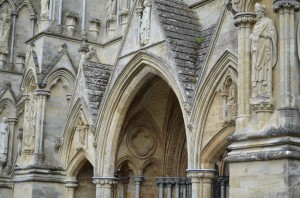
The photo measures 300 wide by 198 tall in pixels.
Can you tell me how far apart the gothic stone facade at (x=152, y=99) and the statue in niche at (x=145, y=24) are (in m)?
0.03

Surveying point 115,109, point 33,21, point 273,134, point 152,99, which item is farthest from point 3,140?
point 273,134

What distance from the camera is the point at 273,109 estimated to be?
9.33m

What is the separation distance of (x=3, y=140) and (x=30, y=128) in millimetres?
3858

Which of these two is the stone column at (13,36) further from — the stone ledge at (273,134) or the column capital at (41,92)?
the stone ledge at (273,134)

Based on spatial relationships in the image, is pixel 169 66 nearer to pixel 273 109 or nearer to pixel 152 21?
pixel 152 21

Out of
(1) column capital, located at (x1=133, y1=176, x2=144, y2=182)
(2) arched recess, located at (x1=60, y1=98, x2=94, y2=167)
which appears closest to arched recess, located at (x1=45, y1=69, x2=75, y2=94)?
(2) arched recess, located at (x1=60, y1=98, x2=94, y2=167)

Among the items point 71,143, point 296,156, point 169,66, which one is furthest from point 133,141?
point 296,156

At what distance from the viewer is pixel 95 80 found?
1659 centimetres

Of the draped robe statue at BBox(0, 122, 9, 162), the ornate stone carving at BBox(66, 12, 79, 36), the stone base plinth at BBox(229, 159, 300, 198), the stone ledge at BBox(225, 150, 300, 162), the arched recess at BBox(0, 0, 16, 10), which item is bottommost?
the stone base plinth at BBox(229, 159, 300, 198)

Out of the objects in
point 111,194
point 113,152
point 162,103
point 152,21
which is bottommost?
point 111,194

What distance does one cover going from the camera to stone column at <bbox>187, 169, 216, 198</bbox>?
40.7 ft

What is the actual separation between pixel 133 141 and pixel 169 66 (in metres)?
3.91

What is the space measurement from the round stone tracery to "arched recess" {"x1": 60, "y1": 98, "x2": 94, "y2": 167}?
1148mm

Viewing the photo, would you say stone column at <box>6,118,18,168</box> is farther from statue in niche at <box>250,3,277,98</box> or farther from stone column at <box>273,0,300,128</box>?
stone column at <box>273,0,300,128</box>
